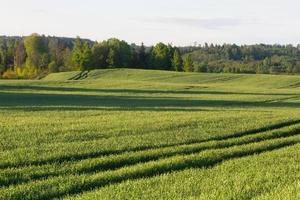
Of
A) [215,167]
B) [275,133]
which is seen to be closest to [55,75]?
[275,133]

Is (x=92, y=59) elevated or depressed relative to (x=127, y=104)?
elevated

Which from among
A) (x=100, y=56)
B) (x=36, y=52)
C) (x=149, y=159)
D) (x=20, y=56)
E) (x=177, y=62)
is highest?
(x=36, y=52)

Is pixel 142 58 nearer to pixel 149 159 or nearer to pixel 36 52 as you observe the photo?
pixel 36 52

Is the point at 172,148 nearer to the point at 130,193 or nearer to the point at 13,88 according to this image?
the point at 130,193

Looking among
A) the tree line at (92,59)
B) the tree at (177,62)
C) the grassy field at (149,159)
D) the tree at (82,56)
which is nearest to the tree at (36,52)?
the tree line at (92,59)

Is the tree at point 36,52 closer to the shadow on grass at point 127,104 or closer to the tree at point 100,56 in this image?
the tree at point 100,56

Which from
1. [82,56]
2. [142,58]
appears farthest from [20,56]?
[142,58]

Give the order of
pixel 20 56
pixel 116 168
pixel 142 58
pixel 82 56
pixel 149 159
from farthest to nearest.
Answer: pixel 20 56 → pixel 142 58 → pixel 82 56 → pixel 149 159 → pixel 116 168

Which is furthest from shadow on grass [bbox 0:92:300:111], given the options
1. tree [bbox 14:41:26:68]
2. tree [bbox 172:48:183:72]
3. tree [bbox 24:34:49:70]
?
tree [bbox 14:41:26:68]

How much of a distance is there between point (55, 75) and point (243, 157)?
9832cm

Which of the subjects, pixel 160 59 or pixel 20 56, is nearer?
pixel 160 59

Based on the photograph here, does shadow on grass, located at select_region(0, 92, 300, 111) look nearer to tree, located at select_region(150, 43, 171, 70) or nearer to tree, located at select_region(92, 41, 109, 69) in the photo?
tree, located at select_region(92, 41, 109, 69)

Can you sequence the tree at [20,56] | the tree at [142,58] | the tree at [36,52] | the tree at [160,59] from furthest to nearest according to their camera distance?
the tree at [20,56]
the tree at [36,52]
the tree at [142,58]
the tree at [160,59]

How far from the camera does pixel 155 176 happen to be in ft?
45.0
